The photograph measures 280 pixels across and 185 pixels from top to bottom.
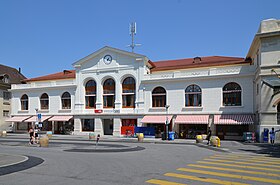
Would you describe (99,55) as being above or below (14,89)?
above

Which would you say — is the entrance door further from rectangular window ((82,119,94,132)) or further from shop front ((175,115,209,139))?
shop front ((175,115,209,139))

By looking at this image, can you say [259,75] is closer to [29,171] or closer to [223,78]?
[223,78]

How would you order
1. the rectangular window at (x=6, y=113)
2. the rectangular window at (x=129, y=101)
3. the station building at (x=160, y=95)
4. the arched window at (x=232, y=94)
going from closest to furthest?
the station building at (x=160, y=95) → the arched window at (x=232, y=94) → the rectangular window at (x=129, y=101) → the rectangular window at (x=6, y=113)

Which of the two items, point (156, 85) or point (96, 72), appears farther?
point (96, 72)

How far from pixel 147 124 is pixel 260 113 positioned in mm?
15600

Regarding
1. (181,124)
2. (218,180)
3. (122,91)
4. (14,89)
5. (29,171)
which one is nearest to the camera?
(218,180)

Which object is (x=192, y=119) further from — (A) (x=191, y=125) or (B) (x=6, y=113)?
(B) (x=6, y=113)

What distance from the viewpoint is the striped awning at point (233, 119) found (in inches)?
1314

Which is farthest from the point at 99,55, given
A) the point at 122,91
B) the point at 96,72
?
the point at 122,91

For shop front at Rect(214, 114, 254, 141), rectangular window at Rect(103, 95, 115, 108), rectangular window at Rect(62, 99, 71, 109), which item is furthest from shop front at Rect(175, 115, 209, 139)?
rectangular window at Rect(62, 99, 71, 109)

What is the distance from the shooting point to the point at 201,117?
36531mm


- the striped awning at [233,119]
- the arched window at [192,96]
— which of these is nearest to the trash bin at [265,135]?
the striped awning at [233,119]

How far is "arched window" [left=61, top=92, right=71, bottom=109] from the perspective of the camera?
47062 millimetres

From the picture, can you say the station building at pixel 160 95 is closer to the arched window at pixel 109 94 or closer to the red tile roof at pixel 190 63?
the arched window at pixel 109 94
